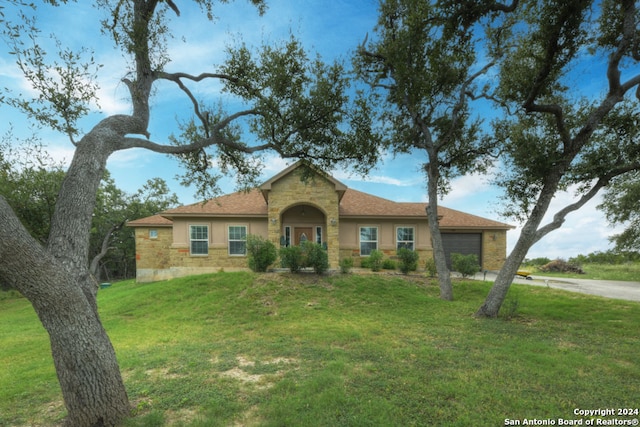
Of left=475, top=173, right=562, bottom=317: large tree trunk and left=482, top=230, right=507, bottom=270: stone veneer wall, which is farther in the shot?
left=482, top=230, right=507, bottom=270: stone veneer wall

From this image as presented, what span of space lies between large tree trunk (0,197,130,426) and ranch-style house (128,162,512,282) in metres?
10.6

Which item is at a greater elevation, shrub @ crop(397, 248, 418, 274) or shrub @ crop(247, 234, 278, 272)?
shrub @ crop(247, 234, 278, 272)

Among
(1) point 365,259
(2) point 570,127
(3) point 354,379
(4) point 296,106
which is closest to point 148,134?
(4) point 296,106

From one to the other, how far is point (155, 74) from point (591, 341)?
11.2 m

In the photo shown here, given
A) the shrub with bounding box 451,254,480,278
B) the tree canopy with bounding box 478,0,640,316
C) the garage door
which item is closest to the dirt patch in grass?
the tree canopy with bounding box 478,0,640,316

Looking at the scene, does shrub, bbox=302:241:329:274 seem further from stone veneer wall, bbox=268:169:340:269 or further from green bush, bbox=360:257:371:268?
green bush, bbox=360:257:371:268

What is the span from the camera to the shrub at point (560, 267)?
73.8ft

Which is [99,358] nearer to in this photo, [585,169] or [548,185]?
[548,185]

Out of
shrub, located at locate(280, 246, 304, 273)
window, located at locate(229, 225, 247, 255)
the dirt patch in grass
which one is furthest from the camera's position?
window, located at locate(229, 225, 247, 255)

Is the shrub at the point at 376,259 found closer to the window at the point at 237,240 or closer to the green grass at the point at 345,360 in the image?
the green grass at the point at 345,360

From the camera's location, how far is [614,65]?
23.9ft

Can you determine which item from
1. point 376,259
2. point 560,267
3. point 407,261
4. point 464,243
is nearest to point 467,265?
point 407,261

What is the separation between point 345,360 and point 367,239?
11.5 m

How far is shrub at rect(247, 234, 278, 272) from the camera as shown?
1252 cm
